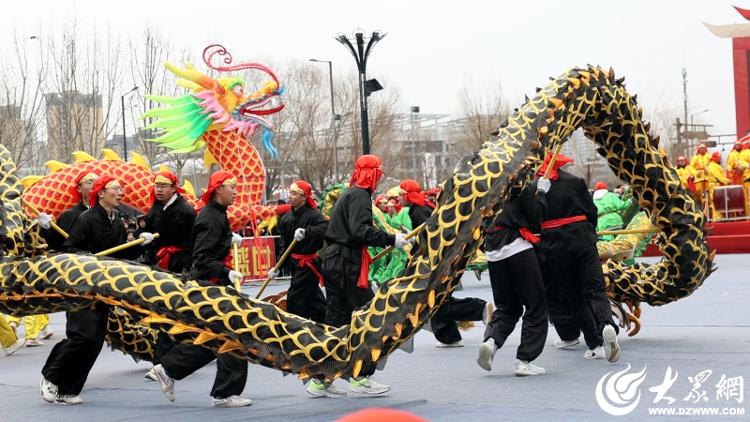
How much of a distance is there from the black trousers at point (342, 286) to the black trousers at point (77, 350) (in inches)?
69.9

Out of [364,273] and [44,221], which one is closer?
[364,273]

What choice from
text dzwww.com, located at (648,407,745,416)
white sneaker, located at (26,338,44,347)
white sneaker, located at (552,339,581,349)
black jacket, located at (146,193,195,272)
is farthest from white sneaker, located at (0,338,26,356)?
text dzwww.com, located at (648,407,745,416)

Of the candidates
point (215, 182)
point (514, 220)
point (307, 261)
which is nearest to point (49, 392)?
point (215, 182)

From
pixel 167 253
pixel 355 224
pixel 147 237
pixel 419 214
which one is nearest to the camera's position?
pixel 355 224

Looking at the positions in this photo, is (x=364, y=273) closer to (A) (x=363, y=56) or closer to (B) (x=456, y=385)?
(B) (x=456, y=385)

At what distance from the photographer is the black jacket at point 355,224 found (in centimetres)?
782

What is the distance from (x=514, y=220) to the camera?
27.8ft

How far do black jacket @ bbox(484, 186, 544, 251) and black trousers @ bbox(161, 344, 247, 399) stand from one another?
229 cm

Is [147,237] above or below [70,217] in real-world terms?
below

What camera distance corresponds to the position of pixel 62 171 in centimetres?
1420

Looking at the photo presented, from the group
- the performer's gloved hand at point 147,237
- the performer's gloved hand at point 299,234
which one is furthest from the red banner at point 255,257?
the performer's gloved hand at point 147,237

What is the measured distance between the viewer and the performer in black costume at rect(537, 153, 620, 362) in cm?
884

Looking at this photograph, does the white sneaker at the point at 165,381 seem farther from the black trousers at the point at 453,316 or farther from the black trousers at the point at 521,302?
the black trousers at the point at 453,316

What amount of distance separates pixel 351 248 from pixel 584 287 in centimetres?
219
